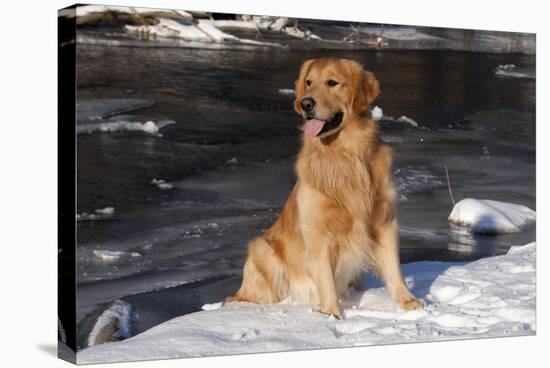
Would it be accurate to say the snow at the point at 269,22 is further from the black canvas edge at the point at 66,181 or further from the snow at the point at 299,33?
the black canvas edge at the point at 66,181

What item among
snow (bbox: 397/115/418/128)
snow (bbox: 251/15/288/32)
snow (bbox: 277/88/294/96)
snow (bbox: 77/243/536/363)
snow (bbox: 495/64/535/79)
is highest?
snow (bbox: 251/15/288/32)

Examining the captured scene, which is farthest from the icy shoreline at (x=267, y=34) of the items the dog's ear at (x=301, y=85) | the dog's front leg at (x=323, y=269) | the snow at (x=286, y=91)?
the dog's front leg at (x=323, y=269)

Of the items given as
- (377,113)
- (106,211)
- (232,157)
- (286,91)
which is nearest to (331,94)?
(286,91)

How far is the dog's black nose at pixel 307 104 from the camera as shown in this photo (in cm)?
554

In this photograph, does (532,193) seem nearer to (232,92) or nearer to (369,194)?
→ (369,194)

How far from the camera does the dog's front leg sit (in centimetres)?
561

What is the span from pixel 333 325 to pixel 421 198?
1.56 metres

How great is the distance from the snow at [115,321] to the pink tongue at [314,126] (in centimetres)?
160

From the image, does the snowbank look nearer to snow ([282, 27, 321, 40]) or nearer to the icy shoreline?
the icy shoreline

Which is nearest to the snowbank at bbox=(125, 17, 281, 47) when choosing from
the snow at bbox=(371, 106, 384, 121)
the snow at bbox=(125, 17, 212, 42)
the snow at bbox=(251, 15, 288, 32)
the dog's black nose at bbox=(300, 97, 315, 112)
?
the snow at bbox=(125, 17, 212, 42)

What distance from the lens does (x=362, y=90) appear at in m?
5.75

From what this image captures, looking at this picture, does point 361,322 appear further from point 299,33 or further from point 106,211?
point 299,33

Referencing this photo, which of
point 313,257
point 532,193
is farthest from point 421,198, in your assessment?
point 313,257

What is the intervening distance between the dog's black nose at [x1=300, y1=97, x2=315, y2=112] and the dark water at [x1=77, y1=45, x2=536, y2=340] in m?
0.60
